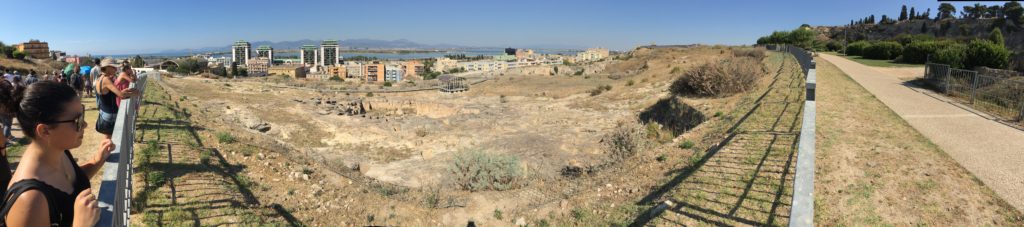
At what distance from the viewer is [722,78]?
17594 mm

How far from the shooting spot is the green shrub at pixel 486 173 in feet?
32.6

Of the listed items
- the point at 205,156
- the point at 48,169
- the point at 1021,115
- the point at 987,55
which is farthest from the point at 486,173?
the point at 987,55

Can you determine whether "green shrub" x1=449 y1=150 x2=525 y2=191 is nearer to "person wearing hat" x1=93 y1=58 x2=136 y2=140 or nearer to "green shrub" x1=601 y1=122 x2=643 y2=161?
"green shrub" x1=601 y1=122 x2=643 y2=161

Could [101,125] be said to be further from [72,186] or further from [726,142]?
[726,142]

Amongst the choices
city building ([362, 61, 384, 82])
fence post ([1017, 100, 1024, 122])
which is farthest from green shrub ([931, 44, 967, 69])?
city building ([362, 61, 384, 82])

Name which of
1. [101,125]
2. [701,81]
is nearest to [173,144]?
[101,125]

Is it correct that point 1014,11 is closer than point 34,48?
No

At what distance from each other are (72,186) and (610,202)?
6.59 m

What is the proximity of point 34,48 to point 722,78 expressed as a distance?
59.5 meters

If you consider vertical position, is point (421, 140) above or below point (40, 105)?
below

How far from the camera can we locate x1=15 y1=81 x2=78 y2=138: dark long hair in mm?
2109

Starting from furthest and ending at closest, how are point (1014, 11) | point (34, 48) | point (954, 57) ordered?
point (1014, 11) < point (34, 48) < point (954, 57)

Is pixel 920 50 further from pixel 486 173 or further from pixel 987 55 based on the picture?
pixel 486 173

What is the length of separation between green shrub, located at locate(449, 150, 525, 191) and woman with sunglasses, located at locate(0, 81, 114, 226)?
7.67m
